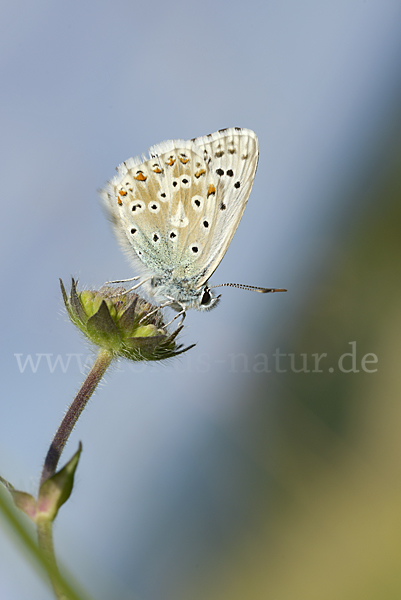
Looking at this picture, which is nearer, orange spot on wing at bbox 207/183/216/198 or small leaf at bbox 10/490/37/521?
small leaf at bbox 10/490/37/521

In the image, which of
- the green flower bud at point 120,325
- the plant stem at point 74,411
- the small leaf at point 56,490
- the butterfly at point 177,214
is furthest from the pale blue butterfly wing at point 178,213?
the small leaf at point 56,490

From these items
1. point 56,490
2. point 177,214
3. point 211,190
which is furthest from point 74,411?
point 211,190

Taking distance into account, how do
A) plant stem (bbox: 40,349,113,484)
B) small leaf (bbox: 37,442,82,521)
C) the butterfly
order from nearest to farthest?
small leaf (bbox: 37,442,82,521)
plant stem (bbox: 40,349,113,484)
the butterfly

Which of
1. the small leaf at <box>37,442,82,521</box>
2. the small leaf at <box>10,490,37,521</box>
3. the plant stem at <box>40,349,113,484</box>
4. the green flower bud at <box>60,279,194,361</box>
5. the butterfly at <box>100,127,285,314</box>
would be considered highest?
the butterfly at <box>100,127,285,314</box>

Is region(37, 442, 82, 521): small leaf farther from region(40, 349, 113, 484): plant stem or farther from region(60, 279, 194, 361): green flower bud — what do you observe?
region(60, 279, 194, 361): green flower bud

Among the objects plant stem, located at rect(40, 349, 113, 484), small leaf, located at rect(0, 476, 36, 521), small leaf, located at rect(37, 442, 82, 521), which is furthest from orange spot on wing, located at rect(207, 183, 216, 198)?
small leaf, located at rect(0, 476, 36, 521)

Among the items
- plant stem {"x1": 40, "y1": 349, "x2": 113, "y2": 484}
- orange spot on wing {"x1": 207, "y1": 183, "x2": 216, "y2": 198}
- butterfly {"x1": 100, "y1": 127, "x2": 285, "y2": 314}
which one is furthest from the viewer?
orange spot on wing {"x1": 207, "y1": 183, "x2": 216, "y2": 198}

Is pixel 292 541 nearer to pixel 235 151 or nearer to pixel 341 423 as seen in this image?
pixel 341 423

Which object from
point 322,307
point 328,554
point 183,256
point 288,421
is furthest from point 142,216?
point 322,307

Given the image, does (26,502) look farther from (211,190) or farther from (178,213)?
(211,190)

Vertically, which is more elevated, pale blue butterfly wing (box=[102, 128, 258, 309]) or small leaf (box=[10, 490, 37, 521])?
pale blue butterfly wing (box=[102, 128, 258, 309])
